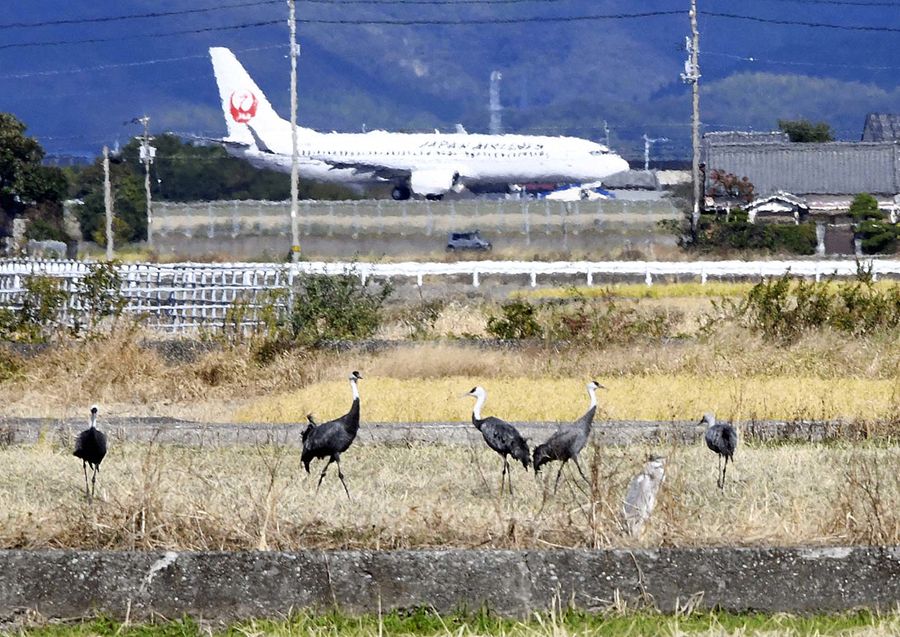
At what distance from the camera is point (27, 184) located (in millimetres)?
64250

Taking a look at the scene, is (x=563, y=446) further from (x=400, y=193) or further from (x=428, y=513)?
(x=400, y=193)

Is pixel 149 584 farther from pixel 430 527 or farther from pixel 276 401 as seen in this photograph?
pixel 276 401

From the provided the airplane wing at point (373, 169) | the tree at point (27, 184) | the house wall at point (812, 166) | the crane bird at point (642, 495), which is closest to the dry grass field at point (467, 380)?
the crane bird at point (642, 495)

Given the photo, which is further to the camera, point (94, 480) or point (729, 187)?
point (729, 187)

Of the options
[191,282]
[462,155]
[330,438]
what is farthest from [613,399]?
[462,155]

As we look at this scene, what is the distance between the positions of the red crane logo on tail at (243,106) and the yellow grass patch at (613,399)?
66236 mm

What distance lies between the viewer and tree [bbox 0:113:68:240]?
206 feet

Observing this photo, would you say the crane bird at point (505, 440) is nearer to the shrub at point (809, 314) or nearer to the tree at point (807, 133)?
the shrub at point (809, 314)

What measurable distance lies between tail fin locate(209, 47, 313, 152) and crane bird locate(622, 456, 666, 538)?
237 feet

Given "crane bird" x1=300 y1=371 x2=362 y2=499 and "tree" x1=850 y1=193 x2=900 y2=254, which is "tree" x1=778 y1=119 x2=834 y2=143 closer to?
"tree" x1=850 y1=193 x2=900 y2=254

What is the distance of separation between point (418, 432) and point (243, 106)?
232 ft

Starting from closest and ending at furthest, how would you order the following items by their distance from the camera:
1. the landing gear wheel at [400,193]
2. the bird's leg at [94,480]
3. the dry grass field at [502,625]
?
the dry grass field at [502,625]
the bird's leg at [94,480]
the landing gear wheel at [400,193]

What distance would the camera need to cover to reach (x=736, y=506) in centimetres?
902

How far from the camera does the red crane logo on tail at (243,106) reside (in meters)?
82.3
